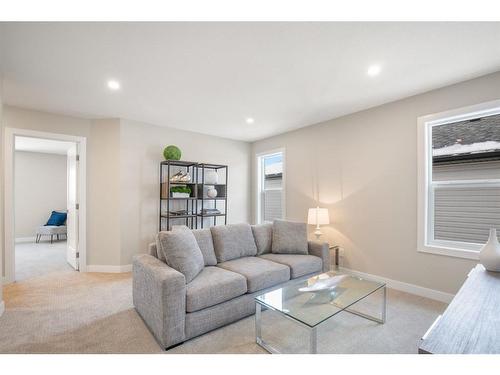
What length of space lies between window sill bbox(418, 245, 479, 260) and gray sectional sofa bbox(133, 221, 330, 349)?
1122 mm

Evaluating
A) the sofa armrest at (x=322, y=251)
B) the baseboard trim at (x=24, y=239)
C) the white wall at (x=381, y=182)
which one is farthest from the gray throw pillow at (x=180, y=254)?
the baseboard trim at (x=24, y=239)

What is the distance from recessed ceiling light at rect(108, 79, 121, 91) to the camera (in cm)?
258

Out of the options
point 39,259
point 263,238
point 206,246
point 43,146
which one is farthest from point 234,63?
point 43,146

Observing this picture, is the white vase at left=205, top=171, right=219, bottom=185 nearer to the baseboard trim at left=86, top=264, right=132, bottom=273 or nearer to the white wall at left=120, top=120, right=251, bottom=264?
the white wall at left=120, top=120, right=251, bottom=264

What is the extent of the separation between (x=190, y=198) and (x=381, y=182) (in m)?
2.97

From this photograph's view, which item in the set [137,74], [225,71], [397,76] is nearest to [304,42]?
[225,71]

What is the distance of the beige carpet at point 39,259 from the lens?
3.82 meters

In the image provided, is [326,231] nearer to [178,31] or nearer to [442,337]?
[442,337]

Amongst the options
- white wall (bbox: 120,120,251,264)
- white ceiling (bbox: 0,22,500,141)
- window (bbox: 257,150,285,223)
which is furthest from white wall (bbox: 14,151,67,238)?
window (bbox: 257,150,285,223)

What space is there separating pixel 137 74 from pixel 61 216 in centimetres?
571

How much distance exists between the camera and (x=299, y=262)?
2.88 meters

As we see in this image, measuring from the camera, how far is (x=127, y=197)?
3865 millimetres

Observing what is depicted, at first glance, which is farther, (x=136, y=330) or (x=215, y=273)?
(x=215, y=273)

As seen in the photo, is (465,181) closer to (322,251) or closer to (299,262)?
(322,251)
